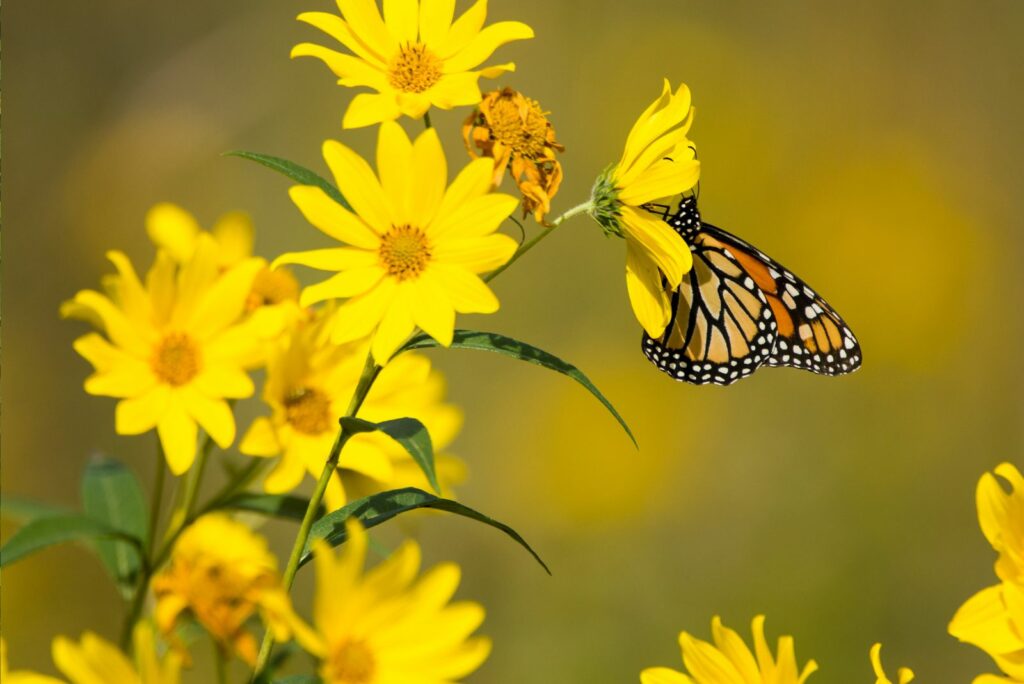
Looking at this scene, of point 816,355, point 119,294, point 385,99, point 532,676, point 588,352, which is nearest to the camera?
point 385,99

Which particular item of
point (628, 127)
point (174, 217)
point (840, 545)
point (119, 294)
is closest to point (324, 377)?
point (119, 294)

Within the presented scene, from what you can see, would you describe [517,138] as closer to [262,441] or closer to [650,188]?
[650,188]

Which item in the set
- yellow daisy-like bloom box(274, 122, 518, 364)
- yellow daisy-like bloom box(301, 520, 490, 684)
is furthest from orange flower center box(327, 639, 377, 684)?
yellow daisy-like bloom box(274, 122, 518, 364)

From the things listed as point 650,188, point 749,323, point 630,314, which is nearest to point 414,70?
point 650,188

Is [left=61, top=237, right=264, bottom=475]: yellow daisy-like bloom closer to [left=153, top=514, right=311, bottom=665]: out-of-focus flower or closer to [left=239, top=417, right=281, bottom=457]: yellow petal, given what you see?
[left=239, top=417, right=281, bottom=457]: yellow petal

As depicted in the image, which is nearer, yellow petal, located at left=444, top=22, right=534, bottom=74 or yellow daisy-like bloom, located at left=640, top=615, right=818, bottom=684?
yellow daisy-like bloom, located at left=640, top=615, right=818, bottom=684

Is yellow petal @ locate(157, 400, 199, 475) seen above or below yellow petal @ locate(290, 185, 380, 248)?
below

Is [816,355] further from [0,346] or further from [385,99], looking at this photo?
[0,346]
